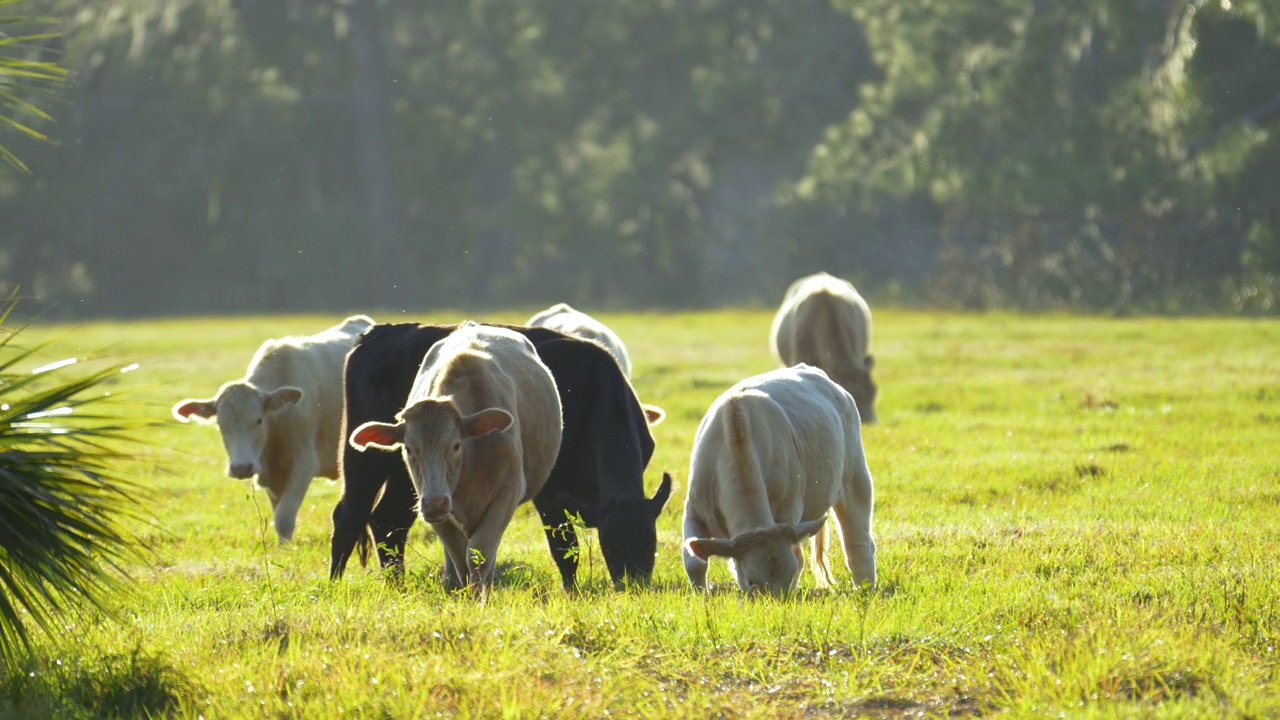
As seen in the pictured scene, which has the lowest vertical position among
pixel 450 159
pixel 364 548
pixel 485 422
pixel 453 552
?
pixel 364 548

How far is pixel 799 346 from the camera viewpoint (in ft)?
56.5

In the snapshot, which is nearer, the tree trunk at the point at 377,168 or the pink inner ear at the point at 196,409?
the pink inner ear at the point at 196,409

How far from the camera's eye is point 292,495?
38.6 ft

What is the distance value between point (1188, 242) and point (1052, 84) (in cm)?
446

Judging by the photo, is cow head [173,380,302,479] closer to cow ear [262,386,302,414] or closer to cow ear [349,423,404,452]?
cow ear [262,386,302,414]

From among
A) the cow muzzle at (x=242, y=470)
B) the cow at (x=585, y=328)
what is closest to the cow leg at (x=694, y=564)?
the cow at (x=585, y=328)

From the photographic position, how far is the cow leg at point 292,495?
37.7 ft

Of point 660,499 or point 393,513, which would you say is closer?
point 660,499

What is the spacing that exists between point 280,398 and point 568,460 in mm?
3327

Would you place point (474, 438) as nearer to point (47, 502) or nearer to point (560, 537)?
point (560, 537)

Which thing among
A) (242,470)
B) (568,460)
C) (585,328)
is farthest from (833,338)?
(568,460)

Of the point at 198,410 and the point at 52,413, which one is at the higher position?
the point at 52,413

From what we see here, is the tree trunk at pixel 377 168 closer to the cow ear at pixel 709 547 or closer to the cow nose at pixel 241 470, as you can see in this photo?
the cow nose at pixel 241 470

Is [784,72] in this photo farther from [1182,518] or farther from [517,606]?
[517,606]
